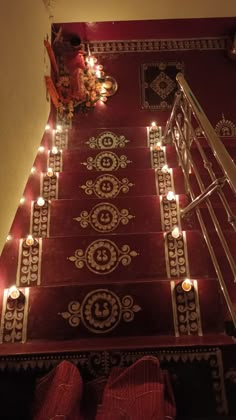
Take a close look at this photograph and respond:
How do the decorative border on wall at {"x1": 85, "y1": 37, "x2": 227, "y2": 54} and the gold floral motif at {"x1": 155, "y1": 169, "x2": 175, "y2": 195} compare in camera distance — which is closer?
the gold floral motif at {"x1": 155, "y1": 169, "x2": 175, "y2": 195}

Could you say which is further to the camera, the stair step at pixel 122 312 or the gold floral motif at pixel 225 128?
the gold floral motif at pixel 225 128

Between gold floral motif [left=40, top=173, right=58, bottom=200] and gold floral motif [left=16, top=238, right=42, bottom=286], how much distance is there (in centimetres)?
56

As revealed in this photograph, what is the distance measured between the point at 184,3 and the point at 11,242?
2.94 metres

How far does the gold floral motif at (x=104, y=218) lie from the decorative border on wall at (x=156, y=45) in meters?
2.79

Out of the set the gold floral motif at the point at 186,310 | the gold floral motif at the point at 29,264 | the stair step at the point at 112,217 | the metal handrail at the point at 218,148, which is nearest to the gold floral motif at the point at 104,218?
the stair step at the point at 112,217

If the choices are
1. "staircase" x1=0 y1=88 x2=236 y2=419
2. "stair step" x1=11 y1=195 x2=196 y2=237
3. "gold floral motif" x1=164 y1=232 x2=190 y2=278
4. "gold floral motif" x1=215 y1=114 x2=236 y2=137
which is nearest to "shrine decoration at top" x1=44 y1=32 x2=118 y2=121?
"gold floral motif" x1=215 y1=114 x2=236 y2=137

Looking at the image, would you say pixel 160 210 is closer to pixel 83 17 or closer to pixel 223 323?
pixel 223 323

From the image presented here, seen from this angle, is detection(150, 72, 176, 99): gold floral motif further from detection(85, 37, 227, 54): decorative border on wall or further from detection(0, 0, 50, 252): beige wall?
detection(0, 0, 50, 252): beige wall

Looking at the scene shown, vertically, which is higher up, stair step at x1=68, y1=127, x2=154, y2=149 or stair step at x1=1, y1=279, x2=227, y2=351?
stair step at x1=68, y1=127, x2=154, y2=149

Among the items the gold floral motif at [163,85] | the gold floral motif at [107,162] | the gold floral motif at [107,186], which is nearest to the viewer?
the gold floral motif at [107,186]

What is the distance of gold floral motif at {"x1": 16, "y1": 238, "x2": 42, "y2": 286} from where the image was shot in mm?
1805

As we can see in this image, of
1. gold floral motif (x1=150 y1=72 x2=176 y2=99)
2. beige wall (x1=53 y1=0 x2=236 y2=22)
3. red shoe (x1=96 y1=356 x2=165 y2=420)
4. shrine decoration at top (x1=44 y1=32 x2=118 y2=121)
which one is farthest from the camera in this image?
gold floral motif (x1=150 y1=72 x2=176 y2=99)

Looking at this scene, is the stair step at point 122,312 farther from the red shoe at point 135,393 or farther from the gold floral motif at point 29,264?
the red shoe at point 135,393

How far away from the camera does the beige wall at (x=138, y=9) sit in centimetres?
329
